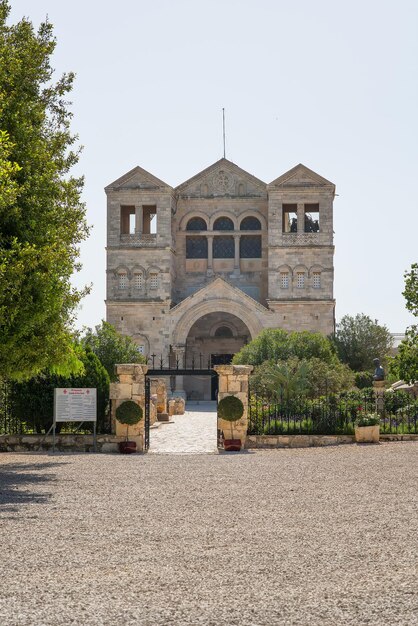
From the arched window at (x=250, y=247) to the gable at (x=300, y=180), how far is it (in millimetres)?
4187

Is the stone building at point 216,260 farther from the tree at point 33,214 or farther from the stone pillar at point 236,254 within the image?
the tree at point 33,214

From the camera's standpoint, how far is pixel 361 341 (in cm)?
5228

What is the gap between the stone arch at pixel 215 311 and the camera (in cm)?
5350

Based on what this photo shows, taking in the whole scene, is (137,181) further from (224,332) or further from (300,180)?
(224,332)

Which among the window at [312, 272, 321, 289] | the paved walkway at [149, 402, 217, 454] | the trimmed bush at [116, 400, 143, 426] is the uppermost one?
the window at [312, 272, 321, 289]

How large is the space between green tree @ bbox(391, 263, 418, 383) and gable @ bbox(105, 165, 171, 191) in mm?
34894

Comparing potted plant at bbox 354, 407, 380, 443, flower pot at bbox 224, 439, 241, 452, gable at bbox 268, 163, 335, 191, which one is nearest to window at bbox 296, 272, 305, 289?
gable at bbox 268, 163, 335, 191

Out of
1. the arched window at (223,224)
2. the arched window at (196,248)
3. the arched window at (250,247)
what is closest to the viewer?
the arched window at (250,247)

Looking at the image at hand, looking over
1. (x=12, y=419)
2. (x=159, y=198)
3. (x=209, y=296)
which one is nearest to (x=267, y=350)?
(x=209, y=296)

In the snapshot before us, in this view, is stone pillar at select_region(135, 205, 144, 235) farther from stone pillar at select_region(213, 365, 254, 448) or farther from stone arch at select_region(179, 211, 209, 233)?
stone pillar at select_region(213, 365, 254, 448)

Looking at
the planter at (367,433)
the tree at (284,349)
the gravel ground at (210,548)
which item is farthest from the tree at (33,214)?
the tree at (284,349)

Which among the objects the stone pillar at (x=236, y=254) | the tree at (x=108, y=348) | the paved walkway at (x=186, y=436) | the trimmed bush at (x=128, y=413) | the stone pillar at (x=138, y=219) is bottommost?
the paved walkway at (x=186, y=436)

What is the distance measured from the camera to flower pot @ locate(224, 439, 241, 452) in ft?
68.7

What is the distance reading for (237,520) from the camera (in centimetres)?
982
